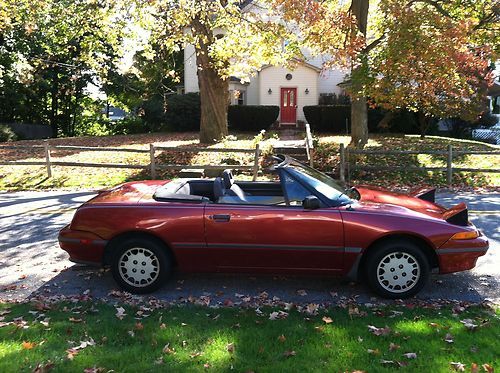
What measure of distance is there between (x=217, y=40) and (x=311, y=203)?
13.7 metres

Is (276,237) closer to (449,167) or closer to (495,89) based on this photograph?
(449,167)

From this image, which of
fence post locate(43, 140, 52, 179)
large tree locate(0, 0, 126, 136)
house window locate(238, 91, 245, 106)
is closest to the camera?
fence post locate(43, 140, 52, 179)

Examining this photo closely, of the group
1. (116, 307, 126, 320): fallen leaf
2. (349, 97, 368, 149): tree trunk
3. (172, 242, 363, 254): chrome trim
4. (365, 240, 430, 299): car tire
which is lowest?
(116, 307, 126, 320): fallen leaf

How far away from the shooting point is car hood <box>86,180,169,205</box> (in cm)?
526

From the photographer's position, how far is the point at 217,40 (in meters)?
17.3

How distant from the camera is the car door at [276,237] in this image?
485cm

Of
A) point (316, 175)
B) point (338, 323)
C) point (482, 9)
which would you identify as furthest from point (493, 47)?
point (338, 323)

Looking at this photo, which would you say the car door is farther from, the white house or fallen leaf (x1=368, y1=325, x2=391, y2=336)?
the white house

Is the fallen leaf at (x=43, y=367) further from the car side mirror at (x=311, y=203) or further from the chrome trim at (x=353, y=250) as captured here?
the chrome trim at (x=353, y=250)

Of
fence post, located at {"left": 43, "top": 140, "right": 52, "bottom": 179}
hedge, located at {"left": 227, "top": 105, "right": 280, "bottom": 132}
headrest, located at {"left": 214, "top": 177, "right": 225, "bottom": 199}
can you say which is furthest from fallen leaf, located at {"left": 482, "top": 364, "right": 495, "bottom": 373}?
hedge, located at {"left": 227, "top": 105, "right": 280, "bottom": 132}

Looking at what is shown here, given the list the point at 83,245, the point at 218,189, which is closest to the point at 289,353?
the point at 218,189

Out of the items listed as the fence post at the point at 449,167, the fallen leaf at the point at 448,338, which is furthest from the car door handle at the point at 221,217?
the fence post at the point at 449,167

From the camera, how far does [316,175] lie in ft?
18.0

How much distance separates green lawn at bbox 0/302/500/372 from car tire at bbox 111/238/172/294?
0.37 m
